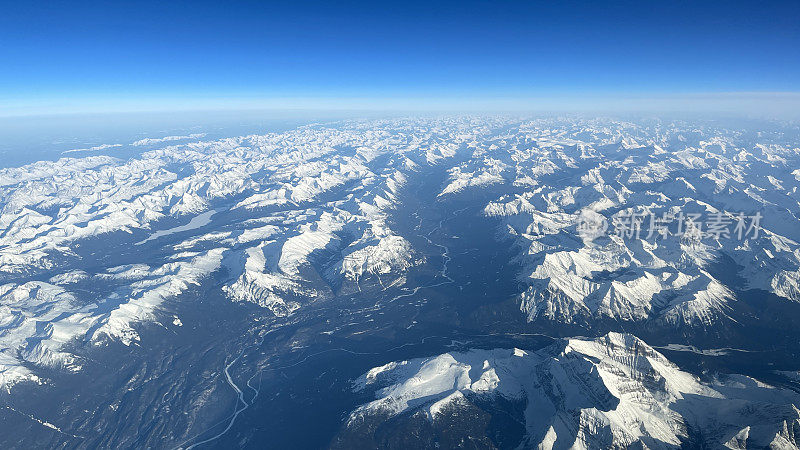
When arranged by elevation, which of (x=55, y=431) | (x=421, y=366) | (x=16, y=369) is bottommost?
(x=55, y=431)

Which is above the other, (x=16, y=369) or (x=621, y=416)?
(x=621, y=416)

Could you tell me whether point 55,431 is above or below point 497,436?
below

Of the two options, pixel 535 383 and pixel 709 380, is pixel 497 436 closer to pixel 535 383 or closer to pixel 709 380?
pixel 535 383

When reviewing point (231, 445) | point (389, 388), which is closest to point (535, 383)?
point (389, 388)

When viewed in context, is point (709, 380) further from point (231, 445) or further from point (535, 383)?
point (231, 445)

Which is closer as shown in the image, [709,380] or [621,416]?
[621,416]

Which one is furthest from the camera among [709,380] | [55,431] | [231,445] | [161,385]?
[161,385]

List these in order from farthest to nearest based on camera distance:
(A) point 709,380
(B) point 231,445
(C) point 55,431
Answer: (C) point 55,431 → (B) point 231,445 → (A) point 709,380

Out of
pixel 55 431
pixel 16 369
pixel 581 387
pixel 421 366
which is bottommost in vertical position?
pixel 55 431

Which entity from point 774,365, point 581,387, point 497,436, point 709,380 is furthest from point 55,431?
point 774,365
